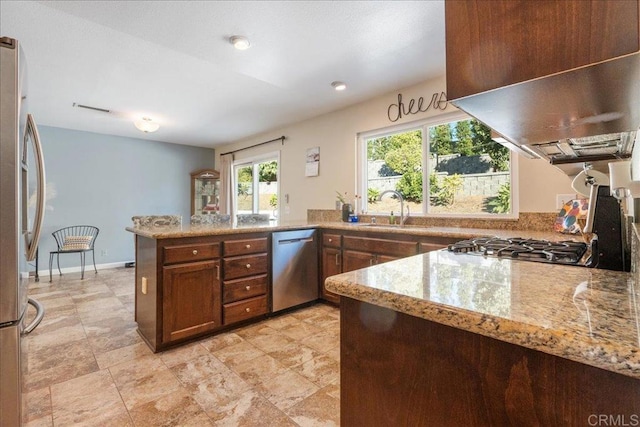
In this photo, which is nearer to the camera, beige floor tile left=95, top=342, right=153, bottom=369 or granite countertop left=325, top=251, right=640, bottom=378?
granite countertop left=325, top=251, right=640, bottom=378

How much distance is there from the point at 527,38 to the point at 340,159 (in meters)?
3.43

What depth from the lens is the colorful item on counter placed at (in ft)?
6.51

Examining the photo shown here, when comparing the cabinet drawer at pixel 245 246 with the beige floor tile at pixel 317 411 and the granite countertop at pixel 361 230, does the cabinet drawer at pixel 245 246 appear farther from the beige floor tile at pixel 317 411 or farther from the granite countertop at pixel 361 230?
the beige floor tile at pixel 317 411

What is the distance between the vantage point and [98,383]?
1.82 meters

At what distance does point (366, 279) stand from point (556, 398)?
44 cm

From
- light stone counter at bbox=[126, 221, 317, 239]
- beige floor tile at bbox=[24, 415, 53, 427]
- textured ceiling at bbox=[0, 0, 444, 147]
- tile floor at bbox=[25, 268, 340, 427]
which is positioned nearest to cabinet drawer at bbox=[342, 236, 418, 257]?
light stone counter at bbox=[126, 221, 317, 239]

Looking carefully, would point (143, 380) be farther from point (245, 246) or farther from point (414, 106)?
point (414, 106)

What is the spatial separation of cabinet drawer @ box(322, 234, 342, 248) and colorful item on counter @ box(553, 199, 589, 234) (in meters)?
1.79

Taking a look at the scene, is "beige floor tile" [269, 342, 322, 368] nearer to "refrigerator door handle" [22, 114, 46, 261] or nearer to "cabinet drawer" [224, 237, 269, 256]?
"cabinet drawer" [224, 237, 269, 256]

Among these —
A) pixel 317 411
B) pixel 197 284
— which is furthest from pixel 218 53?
pixel 317 411

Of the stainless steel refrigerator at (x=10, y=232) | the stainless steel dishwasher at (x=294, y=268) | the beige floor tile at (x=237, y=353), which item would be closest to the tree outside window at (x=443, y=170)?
the stainless steel dishwasher at (x=294, y=268)

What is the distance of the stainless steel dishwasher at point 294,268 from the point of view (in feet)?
9.40

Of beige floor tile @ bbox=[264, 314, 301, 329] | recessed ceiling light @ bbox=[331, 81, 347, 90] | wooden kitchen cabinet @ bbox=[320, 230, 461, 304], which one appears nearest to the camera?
wooden kitchen cabinet @ bbox=[320, 230, 461, 304]

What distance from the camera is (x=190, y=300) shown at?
2.29 meters
